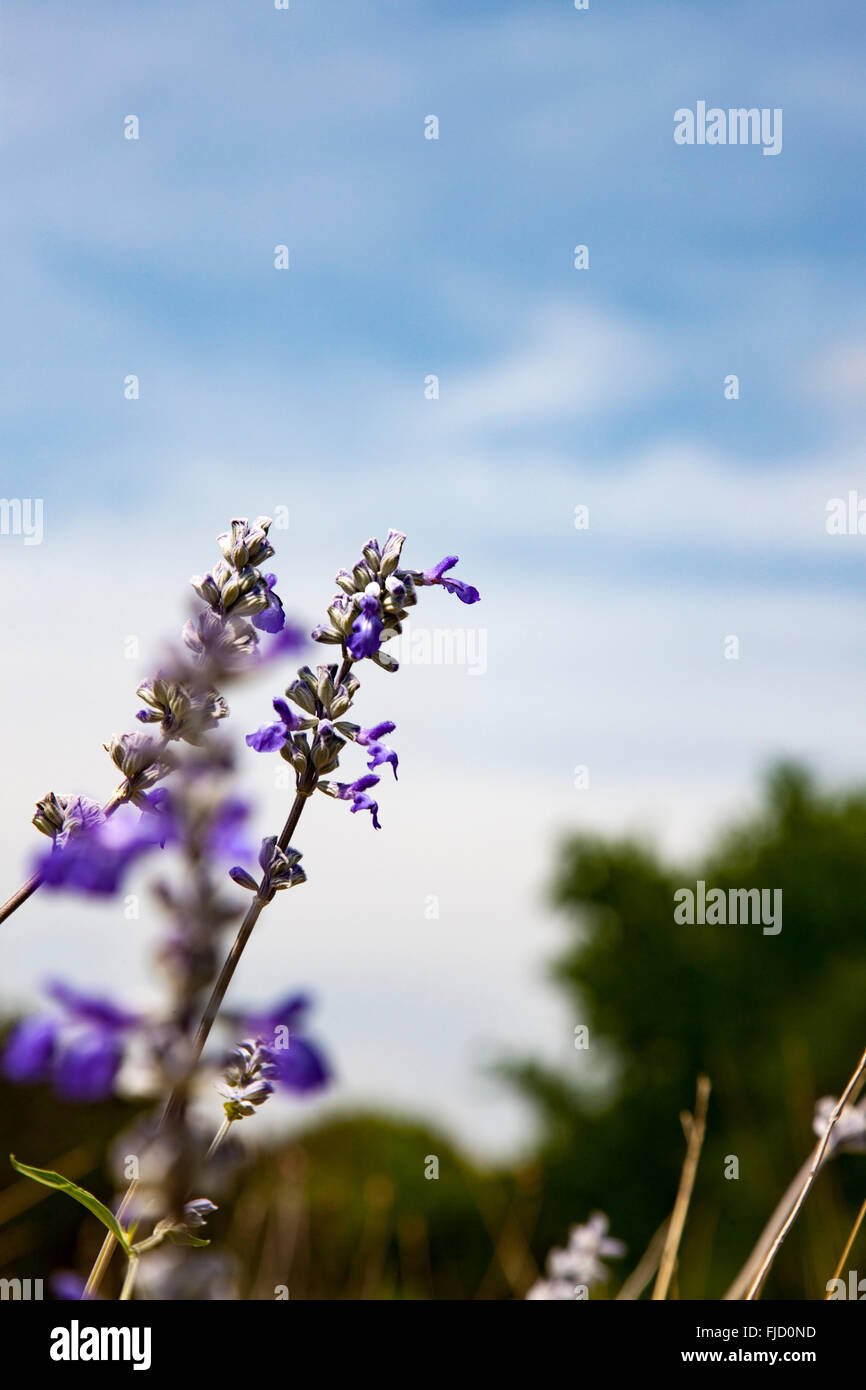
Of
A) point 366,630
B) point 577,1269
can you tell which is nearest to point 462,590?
point 366,630

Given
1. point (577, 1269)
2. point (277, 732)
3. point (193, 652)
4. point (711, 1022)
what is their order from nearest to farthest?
1. point (193, 652)
2. point (277, 732)
3. point (577, 1269)
4. point (711, 1022)

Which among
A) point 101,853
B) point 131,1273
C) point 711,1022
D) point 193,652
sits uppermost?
point 193,652

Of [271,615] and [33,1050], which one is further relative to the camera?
[271,615]

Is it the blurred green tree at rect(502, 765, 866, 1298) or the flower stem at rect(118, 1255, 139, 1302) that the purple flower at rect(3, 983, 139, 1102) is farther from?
the blurred green tree at rect(502, 765, 866, 1298)

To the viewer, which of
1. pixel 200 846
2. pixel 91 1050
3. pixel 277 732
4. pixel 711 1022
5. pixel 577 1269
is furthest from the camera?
pixel 711 1022

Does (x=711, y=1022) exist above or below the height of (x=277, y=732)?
below

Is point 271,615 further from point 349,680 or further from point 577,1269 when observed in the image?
point 577,1269
